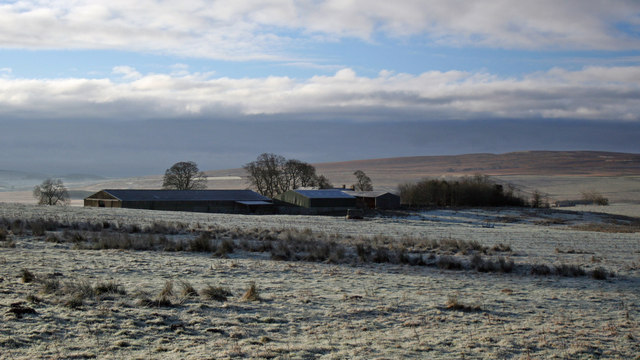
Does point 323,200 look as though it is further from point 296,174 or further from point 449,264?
point 449,264

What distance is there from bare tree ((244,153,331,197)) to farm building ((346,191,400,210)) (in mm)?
13661

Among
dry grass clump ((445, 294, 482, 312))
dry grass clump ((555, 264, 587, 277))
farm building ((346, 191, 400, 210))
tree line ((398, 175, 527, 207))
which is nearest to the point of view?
dry grass clump ((445, 294, 482, 312))

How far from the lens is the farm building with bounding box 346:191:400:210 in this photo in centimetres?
6688

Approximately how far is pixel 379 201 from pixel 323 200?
6.73 metres

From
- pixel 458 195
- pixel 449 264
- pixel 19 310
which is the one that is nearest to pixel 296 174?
pixel 458 195

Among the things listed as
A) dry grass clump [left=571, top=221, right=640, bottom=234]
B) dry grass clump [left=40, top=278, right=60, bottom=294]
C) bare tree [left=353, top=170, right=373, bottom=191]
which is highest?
bare tree [left=353, top=170, right=373, bottom=191]

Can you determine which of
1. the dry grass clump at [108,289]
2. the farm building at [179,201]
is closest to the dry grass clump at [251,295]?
the dry grass clump at [108,289]

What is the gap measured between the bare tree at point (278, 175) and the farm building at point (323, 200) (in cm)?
1339

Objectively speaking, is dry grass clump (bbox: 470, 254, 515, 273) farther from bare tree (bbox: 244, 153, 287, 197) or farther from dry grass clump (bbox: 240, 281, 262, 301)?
bare tree (bbox: 244, 153, 287, 197)

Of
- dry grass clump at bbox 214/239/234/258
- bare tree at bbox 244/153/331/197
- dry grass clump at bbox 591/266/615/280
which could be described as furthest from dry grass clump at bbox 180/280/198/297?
bare tree at bbox 244/153/331/197

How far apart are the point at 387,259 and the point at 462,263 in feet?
6.76

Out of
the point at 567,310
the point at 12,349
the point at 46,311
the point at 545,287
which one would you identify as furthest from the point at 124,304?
the point at 545,287

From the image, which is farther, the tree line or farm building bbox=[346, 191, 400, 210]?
the tree line

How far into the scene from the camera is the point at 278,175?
81.3 metres
